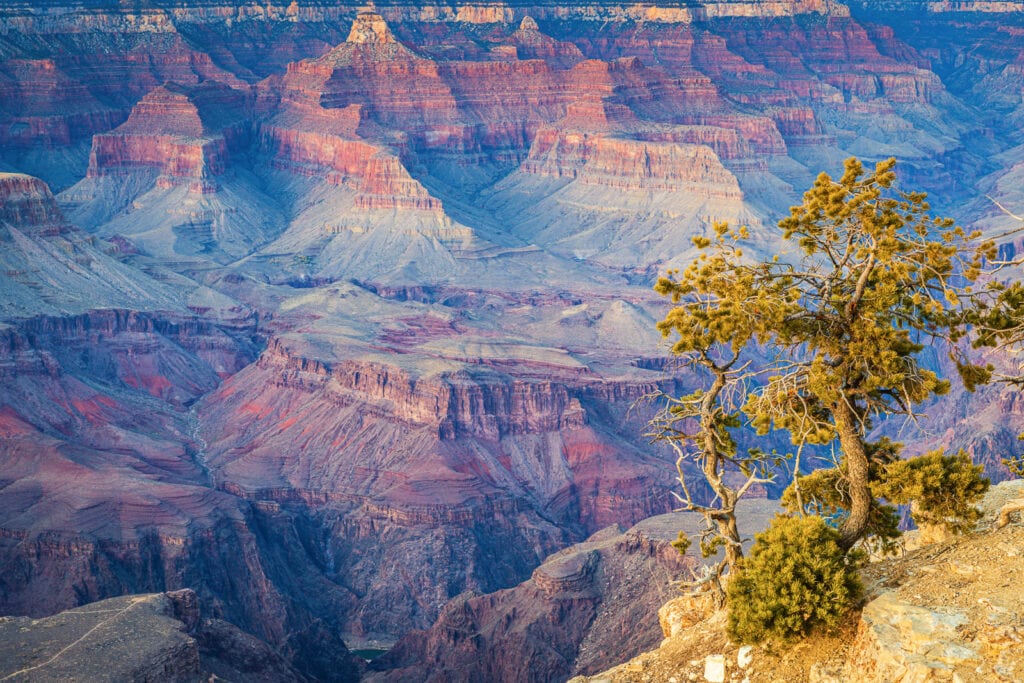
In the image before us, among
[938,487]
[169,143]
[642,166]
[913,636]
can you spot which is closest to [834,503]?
[938,487]

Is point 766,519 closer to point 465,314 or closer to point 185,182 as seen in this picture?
point 465,314

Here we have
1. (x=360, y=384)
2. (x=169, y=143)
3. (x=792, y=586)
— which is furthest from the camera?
(x=169, y=143)

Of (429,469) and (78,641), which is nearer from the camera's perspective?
(78,641)

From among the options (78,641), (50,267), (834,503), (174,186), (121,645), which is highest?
(834,503)

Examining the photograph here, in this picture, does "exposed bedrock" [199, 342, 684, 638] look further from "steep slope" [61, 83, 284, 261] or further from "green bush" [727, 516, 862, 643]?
"steep slope" [61, 83, 284, 261]

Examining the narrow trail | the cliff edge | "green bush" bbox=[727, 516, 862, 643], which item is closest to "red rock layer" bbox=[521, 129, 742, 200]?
the narrow trail

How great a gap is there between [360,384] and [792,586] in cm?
7848

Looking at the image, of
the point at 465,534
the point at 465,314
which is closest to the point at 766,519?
the point at 465,534

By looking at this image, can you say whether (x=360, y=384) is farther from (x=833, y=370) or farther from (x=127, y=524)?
(x=833, y=370)

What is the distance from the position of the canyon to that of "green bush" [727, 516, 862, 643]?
4475mm

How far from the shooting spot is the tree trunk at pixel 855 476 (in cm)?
3466

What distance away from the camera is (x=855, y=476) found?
3500 centimetres

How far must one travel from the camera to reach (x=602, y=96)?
19725 cm

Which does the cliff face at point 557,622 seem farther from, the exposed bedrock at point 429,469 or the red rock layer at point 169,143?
the red rock layer at point 169,143
